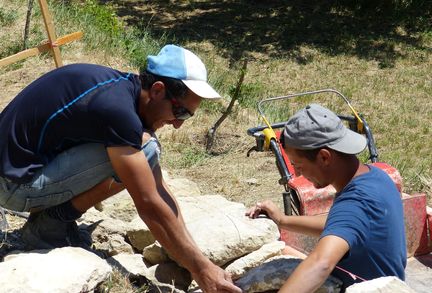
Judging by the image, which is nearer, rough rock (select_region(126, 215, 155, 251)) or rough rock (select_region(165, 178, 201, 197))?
rough rock (select_region(126, 215, 155, 251))

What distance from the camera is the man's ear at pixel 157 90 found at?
11.1 feet

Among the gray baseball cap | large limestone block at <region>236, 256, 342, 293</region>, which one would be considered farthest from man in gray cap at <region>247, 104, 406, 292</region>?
large limestone block at <region>236, 256, 342, 293</region>

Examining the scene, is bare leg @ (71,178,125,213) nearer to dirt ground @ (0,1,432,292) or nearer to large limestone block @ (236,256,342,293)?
dirt ground @ (0,1,432,292)

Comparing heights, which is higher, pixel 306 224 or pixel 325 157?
pixel 325 157

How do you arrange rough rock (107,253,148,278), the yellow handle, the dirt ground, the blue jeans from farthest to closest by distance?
the dirt ground < the yellow handle < rough rock (107,253,148,278) < the blue jeans

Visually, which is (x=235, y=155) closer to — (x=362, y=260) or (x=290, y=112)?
(x=290, y=112)

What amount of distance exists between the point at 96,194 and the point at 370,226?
55.1 inches

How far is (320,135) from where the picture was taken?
2887 mm

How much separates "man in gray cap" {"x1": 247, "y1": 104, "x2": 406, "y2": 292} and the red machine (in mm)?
1196

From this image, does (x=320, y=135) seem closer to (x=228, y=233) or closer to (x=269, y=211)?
(x=269, y=211)

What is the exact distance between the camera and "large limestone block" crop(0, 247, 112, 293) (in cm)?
308

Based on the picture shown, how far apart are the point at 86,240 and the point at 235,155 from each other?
8.90ft

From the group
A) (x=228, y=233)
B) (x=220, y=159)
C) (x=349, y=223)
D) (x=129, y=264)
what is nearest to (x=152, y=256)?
(x=129, y=264)

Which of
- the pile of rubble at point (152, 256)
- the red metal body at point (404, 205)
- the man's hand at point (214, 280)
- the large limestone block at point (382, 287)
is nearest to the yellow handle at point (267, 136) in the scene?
the red metal body at point (404, 205)
